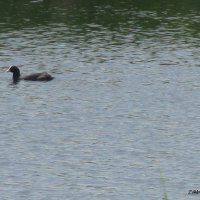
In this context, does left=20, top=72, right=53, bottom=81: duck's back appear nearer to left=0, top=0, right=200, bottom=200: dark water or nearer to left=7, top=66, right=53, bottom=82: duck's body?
left=7, top=66, right=53, bottom=82: duck's body

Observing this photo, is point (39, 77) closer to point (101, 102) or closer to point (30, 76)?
point (30, 76)

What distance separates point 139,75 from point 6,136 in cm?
2074

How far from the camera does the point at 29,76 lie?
2972 inches

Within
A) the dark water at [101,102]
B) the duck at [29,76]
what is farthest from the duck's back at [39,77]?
the dark water at [101,102]

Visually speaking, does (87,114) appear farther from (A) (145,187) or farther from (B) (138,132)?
(A) (145,187)

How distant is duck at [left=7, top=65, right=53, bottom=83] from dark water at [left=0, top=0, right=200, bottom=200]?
0.48m

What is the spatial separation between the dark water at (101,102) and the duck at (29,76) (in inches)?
19.0

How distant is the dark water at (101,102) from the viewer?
1916 inches

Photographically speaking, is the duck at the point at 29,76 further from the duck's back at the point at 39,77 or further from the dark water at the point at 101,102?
the dark water at the point at 101,102

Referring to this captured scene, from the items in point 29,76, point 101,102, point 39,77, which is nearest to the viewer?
point 101,102

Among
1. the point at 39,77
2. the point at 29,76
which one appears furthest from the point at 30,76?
the point at 39,77

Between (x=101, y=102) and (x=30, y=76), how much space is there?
9.01 meters

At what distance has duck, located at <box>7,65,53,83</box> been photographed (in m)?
74.3

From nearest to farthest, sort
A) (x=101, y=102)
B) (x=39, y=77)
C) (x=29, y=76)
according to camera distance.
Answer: (x=101, y=102) → (x=39, y=77) → (x=29, y=76)
